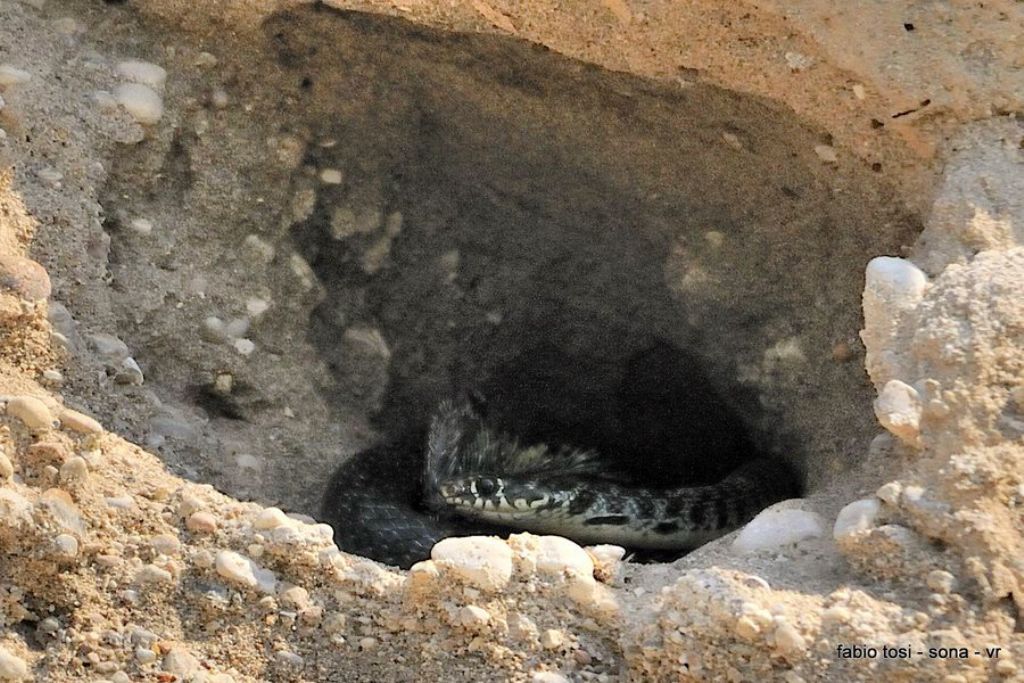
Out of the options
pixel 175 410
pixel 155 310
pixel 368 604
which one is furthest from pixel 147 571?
pixel 155 310

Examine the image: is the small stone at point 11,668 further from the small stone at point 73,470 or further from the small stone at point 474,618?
the small stone at point 474,618

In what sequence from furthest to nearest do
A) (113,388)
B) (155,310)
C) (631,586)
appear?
1. (155,310)
2. (113,388)
3. (631,586)

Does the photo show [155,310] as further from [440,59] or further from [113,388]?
[440,59]

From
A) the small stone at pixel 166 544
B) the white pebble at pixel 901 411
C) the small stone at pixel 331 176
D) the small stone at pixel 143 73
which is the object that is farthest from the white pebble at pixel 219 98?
the white pebble at pixel 901 411

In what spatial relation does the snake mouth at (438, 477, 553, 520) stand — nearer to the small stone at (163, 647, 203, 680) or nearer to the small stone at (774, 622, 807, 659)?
the small stone at (163, 647, 203, 680)

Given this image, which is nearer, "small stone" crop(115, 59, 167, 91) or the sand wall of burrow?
the sand wall of burrow

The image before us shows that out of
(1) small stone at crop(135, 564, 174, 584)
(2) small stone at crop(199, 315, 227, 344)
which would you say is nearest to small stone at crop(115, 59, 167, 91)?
(2) small stone at crop(199, 315, 227, 344)
